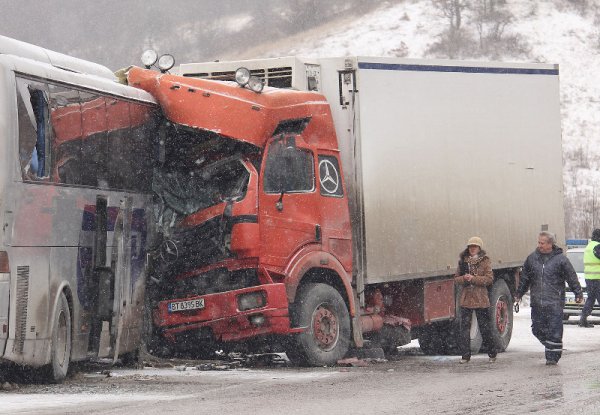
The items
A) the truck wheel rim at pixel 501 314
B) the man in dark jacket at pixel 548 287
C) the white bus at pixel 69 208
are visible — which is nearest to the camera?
the white bus at pixel 69 208

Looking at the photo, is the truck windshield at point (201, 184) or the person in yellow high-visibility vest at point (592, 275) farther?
the person in yellow high-visibility vest at point (592, 275)

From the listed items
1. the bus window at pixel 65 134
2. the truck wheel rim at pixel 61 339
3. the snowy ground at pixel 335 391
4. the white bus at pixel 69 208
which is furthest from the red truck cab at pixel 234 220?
the truck wheel rim at pixel 61 339

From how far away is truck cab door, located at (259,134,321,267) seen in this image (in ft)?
51.9

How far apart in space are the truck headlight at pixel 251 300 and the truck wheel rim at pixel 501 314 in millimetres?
5762

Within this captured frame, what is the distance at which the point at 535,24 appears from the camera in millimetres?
96312

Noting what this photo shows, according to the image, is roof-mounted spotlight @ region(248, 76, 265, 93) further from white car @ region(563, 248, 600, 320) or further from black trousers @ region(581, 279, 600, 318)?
white car @ region(563, 248, 600, 320)

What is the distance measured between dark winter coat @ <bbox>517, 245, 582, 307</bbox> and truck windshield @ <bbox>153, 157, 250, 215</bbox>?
13.0 ft

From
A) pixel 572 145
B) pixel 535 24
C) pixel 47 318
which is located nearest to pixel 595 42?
pixel 535 24

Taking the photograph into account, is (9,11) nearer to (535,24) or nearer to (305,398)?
(535,24)

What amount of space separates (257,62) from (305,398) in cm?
648

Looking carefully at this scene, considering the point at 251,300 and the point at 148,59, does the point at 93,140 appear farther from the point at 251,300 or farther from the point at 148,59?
the point at 251,300

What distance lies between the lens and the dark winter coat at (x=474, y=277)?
57.7ft

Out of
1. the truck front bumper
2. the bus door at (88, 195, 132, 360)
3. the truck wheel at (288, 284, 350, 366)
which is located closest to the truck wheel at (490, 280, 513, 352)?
the truck wheel at (288, 284, 350, 366)

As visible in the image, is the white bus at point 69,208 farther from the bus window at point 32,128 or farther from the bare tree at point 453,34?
the bare tree at point 453,34
